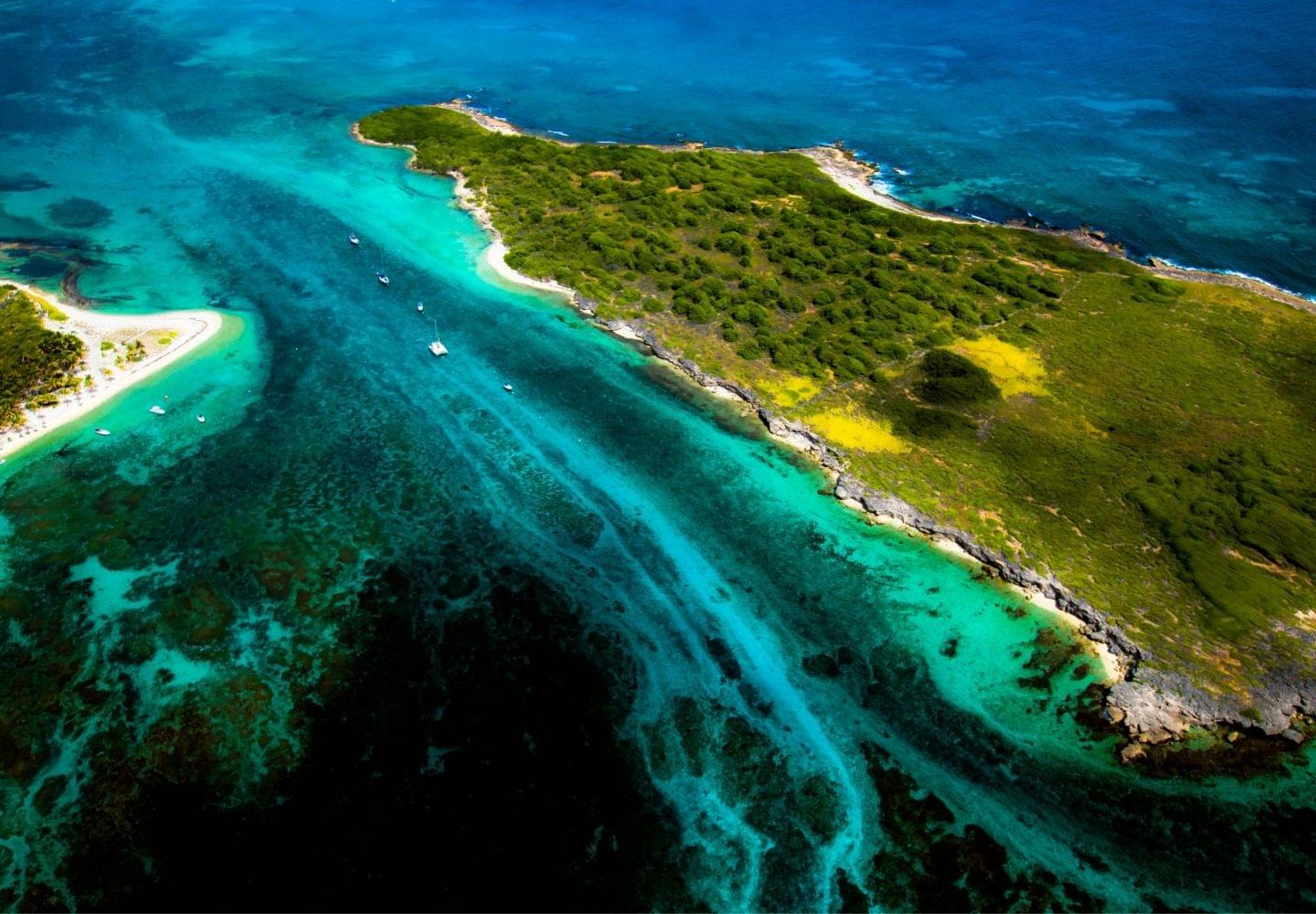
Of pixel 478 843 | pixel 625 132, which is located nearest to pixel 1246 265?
pixel 625 132

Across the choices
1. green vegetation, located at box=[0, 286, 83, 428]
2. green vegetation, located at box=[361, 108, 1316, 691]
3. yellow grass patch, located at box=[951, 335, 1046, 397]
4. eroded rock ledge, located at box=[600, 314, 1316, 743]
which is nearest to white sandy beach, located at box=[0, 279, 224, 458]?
green vegetation, located at box=[0, 286, 83, 428]

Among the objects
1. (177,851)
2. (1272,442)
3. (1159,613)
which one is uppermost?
(1272,442)

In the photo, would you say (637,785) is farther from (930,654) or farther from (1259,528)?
(1259,528)

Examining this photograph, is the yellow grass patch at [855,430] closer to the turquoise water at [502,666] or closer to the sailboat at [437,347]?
the turquoise water at [502,666]

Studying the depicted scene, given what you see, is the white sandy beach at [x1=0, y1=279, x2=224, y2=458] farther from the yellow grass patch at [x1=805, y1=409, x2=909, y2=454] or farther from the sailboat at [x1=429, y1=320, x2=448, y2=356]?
the yellow grass patch at [x1=805, y1=409, x2=909, y2=454]

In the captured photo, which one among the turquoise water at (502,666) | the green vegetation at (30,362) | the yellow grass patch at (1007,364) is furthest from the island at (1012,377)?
the green vegetation at (30,362)
